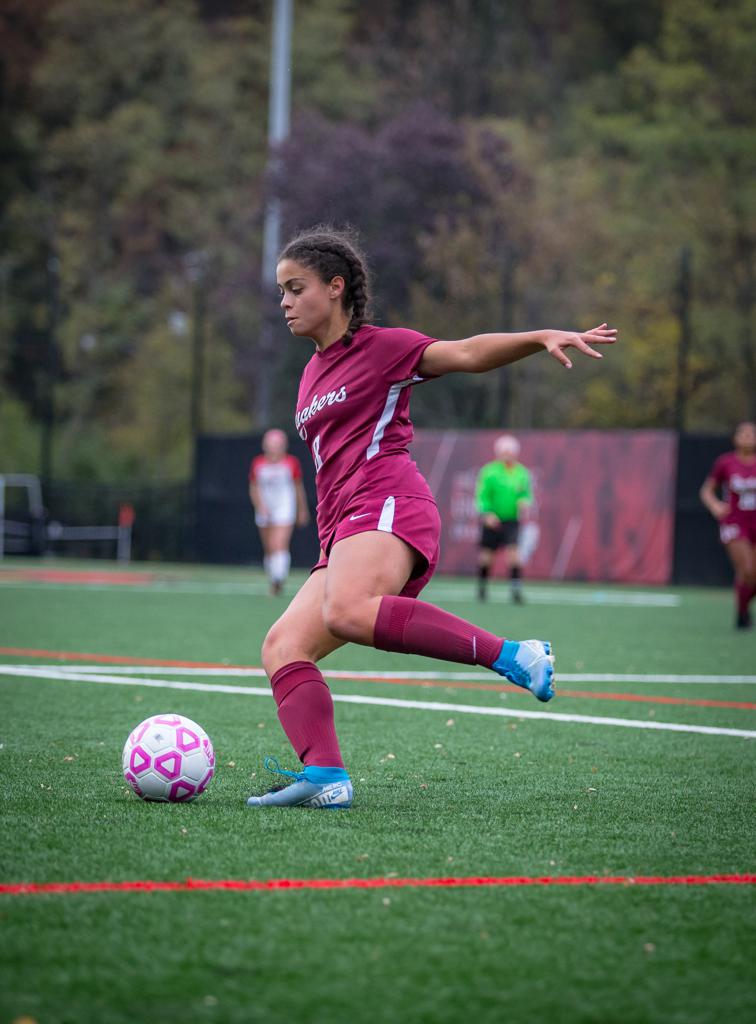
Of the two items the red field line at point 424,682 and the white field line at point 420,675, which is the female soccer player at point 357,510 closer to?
the red field line at point 424,682

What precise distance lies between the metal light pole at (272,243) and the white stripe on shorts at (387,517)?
27.5 metres

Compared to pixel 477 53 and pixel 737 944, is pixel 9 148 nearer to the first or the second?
pixel 477 53

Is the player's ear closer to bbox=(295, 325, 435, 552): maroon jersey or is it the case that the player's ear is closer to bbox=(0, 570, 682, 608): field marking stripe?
bbox=(295, 325, 435, 552): maroon jersey

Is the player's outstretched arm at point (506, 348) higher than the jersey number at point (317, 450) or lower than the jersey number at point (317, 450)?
higher

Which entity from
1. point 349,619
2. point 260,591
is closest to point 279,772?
point 349,619

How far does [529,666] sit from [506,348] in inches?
40.5

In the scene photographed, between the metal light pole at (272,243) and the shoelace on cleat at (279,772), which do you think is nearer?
the shoelace on cleat at (279,772)

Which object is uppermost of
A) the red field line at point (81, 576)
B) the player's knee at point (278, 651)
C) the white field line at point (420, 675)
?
the player's knee at point (278, 651)

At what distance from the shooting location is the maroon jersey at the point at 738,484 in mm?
14781

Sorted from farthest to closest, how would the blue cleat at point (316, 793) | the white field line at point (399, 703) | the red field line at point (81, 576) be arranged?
1. the red field line at point (81, 576)
2. the white field line at point (399, 703)
3. the blue cleat at point (316, 793)

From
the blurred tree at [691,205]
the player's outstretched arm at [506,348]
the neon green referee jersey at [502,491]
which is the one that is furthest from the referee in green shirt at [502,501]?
the blurred tree at [691,205]

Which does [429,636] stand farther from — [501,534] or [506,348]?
[501,534]

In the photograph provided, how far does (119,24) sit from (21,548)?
20.5 metres

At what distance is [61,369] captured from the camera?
42.8 metres
